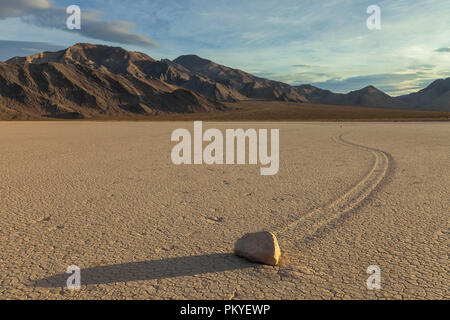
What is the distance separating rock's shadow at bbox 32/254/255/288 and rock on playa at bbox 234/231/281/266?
0.09 m

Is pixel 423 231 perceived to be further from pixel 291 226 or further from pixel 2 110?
pixel 2 110

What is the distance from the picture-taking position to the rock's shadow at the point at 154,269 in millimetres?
2984

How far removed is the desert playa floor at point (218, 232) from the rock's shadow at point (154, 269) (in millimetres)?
11

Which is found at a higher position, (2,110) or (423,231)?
(2,110)

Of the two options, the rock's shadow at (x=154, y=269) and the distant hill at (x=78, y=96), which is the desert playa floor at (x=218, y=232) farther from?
the distant hill at (x=78, y=96)

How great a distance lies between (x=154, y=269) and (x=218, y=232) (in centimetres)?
117

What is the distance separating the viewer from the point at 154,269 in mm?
3180

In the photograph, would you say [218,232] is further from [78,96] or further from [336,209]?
[78,96]

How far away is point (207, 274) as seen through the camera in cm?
309

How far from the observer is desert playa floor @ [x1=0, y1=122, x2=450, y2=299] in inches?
114

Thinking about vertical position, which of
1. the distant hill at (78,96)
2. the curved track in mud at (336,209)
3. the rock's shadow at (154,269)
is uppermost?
the distant hill at (78,96)

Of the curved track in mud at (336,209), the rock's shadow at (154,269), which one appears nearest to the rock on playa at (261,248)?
the rock's shadow at (154,269)
